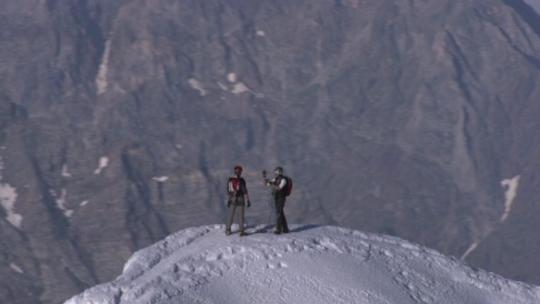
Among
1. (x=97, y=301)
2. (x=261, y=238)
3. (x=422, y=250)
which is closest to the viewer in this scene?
(x=97, y=301)

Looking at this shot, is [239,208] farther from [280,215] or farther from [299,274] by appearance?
[299,274]

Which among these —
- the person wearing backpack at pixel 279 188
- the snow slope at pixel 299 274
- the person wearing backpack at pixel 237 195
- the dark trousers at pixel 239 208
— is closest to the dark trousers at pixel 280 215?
the person wearing backpack at pixel 279 188

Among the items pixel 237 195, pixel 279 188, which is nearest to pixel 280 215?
pixel 279 188

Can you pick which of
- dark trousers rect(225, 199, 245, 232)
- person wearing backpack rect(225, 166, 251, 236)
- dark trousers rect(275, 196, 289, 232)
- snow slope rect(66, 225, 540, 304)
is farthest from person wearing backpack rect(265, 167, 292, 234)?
dark trousers rect(225, 199, 245, 232)

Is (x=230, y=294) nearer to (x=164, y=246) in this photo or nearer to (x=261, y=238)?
(x=261, y=238)

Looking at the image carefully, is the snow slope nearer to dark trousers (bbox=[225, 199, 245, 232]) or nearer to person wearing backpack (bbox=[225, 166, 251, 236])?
dark trousers (bbox=[225, 199, 245, 232])

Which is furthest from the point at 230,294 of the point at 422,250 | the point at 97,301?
the point at 422,250
